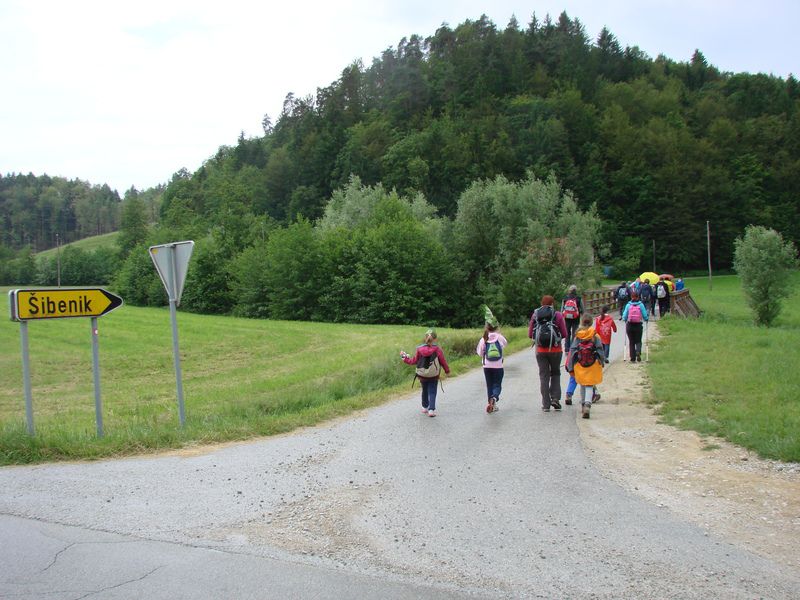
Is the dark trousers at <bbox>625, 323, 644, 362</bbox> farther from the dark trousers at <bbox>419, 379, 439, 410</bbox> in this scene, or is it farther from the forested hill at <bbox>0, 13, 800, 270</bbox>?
the forested hill at <bbox>0, 13, 800, 270</bbox>

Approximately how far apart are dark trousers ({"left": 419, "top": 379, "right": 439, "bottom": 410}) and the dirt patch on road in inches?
95.8

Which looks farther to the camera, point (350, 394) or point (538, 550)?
point (350, 394)

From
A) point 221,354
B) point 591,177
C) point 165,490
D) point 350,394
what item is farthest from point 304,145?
point 165,490

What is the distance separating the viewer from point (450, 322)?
46969 millimetres

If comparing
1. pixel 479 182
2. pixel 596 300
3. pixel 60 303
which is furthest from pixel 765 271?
pixel 60 303

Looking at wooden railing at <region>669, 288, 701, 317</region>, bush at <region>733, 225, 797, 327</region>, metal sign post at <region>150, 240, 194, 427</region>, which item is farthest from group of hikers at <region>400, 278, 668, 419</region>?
bush at <region>733, 225, 797, 327</region>

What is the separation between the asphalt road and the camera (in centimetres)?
441

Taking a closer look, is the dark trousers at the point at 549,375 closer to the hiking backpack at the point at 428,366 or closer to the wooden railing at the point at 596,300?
the hiking backpack at the point at 428,366

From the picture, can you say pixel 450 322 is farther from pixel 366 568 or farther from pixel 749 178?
pixel 749 178

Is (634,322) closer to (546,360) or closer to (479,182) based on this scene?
(546,360)

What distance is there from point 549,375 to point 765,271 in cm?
3272

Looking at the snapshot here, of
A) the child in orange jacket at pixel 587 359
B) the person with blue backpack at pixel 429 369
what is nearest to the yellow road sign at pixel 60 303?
the person with blue backpack at pixel 429 369

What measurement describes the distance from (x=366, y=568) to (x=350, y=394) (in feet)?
29.9

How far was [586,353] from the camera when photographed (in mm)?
10477
